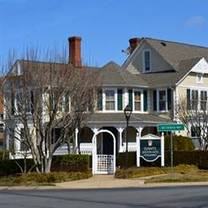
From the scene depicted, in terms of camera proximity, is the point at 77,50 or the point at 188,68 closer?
the point at 188,68

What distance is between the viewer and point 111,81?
49.3m

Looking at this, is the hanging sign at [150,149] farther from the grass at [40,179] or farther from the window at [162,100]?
the window at [162,100]

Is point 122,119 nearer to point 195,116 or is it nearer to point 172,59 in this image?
point 195,116

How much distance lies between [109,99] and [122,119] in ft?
10.8

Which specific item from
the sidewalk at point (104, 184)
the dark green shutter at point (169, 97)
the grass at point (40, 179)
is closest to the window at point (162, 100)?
the dark green shutter at point (169, 97)

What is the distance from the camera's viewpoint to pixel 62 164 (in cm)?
3578

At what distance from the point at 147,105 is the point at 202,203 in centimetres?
3318

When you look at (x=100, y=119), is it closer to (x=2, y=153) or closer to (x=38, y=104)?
(x=2, y=153)

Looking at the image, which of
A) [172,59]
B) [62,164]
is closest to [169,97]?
[172,59]

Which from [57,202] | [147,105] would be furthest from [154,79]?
[57,202]

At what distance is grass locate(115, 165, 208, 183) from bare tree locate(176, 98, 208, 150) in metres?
10.4

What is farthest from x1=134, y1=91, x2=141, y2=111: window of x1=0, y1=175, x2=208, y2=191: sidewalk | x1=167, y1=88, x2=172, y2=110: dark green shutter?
x1=0, y1=175, x2=208, y2=191: sidewalk

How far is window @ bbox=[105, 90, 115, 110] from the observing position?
1925 inches

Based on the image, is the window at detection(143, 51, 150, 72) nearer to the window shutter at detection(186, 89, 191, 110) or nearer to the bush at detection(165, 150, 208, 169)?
the window shutter at detection(186, 89, 191, 110)
